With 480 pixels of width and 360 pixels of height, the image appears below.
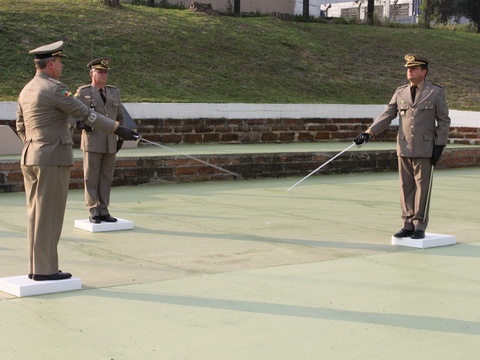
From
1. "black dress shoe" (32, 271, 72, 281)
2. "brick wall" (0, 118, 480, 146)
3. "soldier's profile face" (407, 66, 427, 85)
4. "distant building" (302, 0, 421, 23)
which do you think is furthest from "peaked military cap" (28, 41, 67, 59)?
"distant building" (302, 0, 421, 23)

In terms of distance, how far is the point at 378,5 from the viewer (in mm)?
52062

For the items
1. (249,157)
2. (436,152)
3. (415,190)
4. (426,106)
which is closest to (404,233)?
(415,190)

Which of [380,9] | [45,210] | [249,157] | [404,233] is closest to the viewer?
[45,210]

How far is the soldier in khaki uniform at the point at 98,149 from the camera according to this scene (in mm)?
8758

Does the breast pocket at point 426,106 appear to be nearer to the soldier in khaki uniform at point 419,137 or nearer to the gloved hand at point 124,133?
the soldier in khaki uniform at point 419,137

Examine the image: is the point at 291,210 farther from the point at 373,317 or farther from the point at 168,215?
the point at 373,317

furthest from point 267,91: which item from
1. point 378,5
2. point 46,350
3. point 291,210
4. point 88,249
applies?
point 378,5

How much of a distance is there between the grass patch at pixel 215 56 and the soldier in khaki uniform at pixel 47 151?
1121 centimetres

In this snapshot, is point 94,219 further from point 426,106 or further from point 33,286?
point 426,106

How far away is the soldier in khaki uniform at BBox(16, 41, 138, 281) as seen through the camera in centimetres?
599

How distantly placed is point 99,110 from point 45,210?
3014 mm

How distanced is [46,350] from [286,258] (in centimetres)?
316

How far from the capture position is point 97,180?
8.84 meters

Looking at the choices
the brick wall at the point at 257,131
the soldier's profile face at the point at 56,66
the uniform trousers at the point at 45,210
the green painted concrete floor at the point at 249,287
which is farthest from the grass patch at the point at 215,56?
the uniform trousers at the point at 45,210
